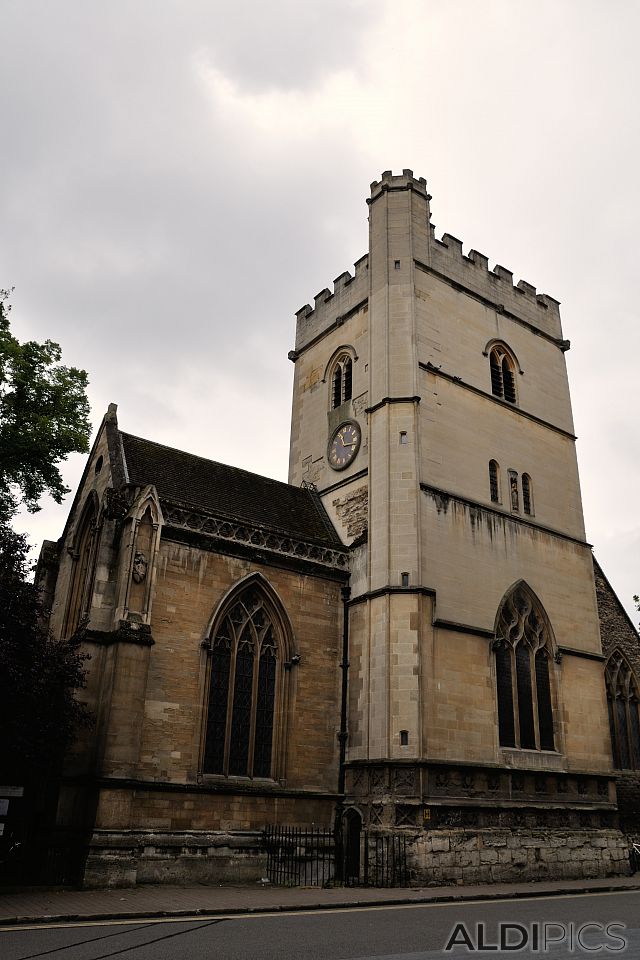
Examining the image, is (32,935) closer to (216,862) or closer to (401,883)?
(216,862)

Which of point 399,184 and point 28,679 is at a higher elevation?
point 399,184

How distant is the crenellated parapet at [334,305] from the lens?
27.6 meters

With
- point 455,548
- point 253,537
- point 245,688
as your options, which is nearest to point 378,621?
point 455,548

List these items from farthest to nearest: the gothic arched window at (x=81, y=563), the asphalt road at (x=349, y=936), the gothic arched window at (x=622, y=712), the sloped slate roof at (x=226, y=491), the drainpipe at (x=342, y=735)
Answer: the gothic arched window at (x=622, y=712), the sloped slate roof at (x=226, y=491), the gothic arched window at (x=81, y=563), the drainpipe at (x=342, y=735), the asphalt road at (x=349, y=936)

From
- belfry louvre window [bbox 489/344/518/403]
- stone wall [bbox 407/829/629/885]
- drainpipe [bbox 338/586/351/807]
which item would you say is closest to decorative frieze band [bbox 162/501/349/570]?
drainpipe [bbox 338/586/351/807]

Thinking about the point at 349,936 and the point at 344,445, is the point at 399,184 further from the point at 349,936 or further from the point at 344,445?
the point at 349,936

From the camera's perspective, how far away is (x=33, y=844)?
17.7m

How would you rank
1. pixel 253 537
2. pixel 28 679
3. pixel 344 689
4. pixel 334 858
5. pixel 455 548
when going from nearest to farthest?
1. pixel 28 679
2. pixel 334 858
3. pixel 253 537
4. pixel 344 689
5. pixel 455 548

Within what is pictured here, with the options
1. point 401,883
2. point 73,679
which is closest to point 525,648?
point 401,883

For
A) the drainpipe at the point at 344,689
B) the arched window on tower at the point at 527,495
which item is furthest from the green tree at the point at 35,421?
the arched window on tower at the point at 527,495

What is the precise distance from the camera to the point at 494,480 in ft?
81.4

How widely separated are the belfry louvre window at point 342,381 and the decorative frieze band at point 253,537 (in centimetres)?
646

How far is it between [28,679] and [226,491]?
32.1 feet

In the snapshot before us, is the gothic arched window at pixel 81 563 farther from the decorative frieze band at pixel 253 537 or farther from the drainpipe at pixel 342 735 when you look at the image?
the drainpipe at pixel 342 735
